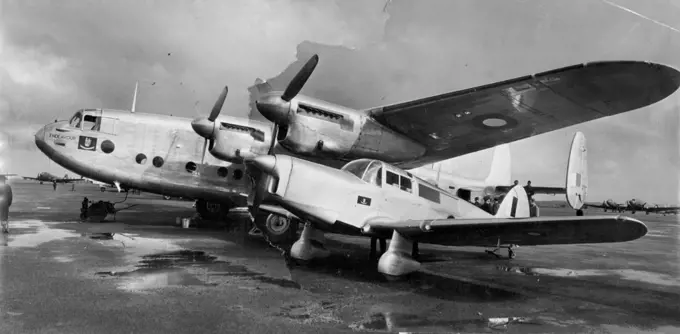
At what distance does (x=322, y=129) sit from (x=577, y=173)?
24.8 ft

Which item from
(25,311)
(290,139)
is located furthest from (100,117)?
(25,311)

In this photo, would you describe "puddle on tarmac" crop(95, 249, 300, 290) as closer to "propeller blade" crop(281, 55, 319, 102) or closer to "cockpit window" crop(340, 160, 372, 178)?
"cockpit window" crop(340, 160, 372, 178)

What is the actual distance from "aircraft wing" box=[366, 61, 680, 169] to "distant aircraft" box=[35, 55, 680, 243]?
2 cm

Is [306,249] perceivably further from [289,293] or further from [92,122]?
[92,122]

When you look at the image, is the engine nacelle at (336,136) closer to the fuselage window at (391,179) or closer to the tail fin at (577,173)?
the fuselage window at (391,179)

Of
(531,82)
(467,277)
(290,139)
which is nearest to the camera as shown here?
(467,277)

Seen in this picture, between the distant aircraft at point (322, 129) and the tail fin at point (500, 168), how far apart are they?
5.61 meters

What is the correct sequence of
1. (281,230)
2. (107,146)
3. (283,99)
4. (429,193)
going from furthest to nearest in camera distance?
(107,146) → (281,230) → (283,99) → (429,193)

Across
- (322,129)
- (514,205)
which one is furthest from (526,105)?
(322,129)

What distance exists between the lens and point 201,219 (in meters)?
17.8

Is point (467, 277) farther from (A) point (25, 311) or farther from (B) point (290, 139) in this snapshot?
(A) point (25, 311)

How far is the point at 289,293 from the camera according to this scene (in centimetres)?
569

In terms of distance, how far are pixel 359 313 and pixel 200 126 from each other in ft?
31.6

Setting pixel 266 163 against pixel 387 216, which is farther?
pixel 387 216
